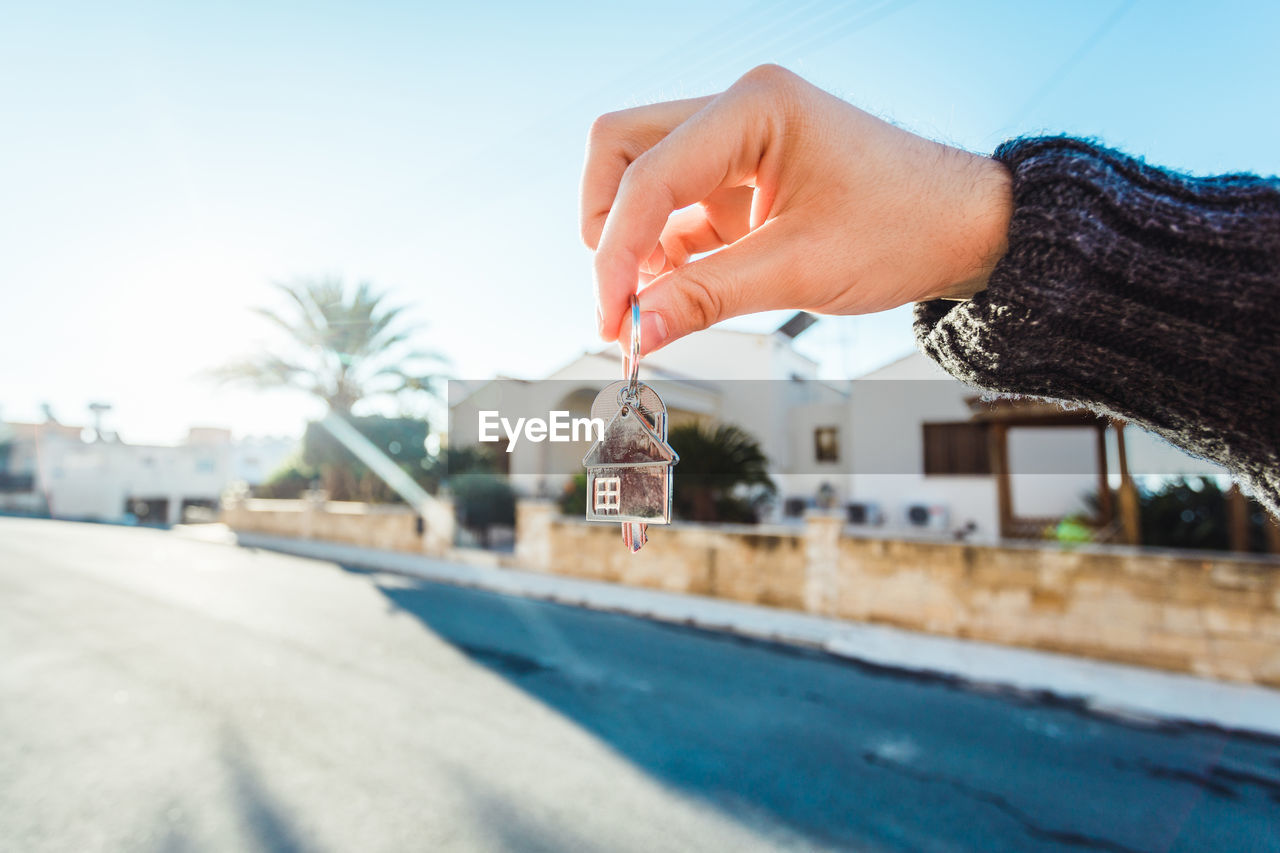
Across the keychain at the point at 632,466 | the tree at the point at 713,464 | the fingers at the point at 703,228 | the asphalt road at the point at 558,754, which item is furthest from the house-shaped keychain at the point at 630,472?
the tree at the point at 713,464

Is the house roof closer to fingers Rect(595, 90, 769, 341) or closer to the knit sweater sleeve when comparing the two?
fingers Rect(595, 90, 769, 341)

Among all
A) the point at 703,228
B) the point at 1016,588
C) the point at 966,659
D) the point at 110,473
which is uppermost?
the point at 110,473

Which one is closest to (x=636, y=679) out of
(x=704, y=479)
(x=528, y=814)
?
(x=528, y=814)

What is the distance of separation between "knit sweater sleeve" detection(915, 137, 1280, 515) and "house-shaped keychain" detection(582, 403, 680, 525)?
0.60 meters

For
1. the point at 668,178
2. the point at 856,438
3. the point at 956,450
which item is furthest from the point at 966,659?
the point at 856,438

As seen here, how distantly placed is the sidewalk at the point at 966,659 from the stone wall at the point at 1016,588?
0.20 metres

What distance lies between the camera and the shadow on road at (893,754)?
3.88 metres

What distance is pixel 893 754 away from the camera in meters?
4.83

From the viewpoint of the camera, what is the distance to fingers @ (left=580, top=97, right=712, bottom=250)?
1.30m

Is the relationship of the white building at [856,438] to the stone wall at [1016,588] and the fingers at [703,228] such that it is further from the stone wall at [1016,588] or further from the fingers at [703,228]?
the fingers at [703,228]

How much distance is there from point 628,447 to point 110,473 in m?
51.4

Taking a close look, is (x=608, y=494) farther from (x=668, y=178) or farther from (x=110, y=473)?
(x=110, y=473)

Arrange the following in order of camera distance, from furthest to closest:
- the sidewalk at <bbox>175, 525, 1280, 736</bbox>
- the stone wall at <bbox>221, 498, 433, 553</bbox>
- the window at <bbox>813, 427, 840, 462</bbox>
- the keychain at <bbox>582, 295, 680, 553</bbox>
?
the window at <bbox>813, 427, 840, 462</bbox>, the stone wall at <bbox>221, 498, 433, 553</bbox>, the sidewalk at <bbox>175, 525, 1280, 736</bbox>, the keychain at <bbox>582, 295, 680, 553</bbox>

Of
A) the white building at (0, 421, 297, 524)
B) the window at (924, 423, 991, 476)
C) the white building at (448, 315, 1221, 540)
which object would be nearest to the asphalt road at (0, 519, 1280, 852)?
the white building at (448, 315, 1221, 540)
